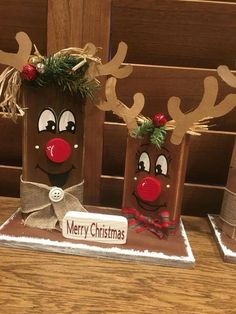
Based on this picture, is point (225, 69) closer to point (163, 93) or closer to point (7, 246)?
point (163, 93)

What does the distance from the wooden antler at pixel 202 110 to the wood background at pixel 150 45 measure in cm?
15

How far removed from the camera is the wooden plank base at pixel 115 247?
703 mm

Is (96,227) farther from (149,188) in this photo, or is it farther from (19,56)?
(19,56)

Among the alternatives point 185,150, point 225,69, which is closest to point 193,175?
point 185,150

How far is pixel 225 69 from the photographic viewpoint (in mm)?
728

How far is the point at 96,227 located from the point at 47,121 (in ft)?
0.73

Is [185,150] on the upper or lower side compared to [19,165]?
upper

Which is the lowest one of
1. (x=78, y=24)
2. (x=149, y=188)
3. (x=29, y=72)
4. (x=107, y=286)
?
(x=107, y=286)

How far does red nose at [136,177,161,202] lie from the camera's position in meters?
0.75

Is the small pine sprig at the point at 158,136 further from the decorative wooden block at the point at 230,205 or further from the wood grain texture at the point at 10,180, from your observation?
the wood grain texture at the point at 10,180

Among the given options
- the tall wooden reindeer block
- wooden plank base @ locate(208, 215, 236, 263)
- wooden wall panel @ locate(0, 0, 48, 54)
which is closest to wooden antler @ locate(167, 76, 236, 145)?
the tall wooden reindeer block

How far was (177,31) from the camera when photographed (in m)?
0.84

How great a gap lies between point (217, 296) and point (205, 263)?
101 millimetres

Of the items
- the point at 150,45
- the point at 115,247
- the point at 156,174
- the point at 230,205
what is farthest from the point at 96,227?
the point at 150,45
